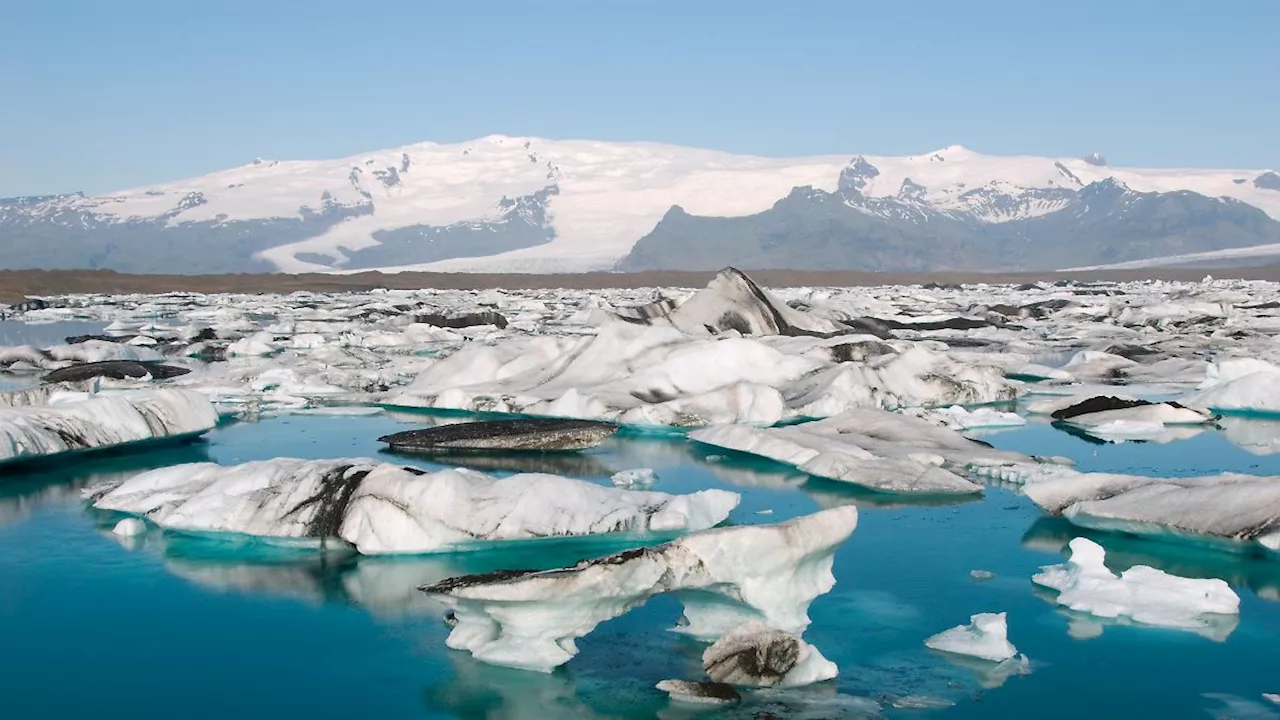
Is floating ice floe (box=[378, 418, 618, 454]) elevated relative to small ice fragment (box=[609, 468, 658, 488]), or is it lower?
elevated

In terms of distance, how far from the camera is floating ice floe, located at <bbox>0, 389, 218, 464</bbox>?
38.1ft

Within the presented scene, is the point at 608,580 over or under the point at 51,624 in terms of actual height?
over

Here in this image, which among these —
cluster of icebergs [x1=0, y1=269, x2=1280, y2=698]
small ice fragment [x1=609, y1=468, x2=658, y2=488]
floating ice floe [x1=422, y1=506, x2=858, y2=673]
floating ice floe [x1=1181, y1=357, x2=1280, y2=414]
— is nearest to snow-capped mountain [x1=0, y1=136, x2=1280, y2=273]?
cluster of icebergs [x1=0, y1=269, x2=1280, y2=698]

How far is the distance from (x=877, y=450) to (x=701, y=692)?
20.8 feet

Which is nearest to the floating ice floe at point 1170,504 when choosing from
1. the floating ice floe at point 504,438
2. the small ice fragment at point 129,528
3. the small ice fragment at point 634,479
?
the small ice fragment at point 634,479

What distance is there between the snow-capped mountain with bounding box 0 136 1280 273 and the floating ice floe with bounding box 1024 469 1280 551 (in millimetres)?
127012

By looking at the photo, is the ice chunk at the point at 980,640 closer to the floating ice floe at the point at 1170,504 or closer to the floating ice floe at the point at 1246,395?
the floating ice floe at the point at 1170,504

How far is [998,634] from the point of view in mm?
Result: 6629

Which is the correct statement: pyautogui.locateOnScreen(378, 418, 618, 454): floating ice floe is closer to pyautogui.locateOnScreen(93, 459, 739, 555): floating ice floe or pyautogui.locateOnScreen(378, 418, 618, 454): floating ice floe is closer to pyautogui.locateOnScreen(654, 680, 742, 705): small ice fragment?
pyautogui.locateOnScreen(93, 459, 739, 555): floating ice floe

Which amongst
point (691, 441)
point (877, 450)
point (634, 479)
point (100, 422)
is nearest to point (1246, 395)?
point (877, 450)

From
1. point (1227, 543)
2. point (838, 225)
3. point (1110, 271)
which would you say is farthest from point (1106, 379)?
point (838, 225)

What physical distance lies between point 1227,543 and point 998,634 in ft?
9.87

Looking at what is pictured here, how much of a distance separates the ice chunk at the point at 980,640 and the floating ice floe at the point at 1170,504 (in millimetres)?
2714

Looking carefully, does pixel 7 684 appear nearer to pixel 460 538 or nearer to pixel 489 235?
pixel 460 538
